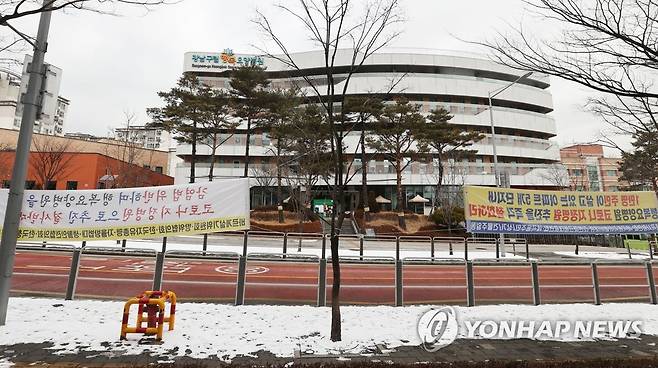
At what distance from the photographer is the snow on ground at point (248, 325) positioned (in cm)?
489

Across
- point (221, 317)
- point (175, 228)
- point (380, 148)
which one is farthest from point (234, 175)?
point (221, 317)

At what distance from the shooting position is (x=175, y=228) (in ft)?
30.8

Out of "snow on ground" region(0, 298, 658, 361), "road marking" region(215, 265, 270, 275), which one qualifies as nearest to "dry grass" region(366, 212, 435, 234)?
"road marking" region(215, 265, 270, 275)

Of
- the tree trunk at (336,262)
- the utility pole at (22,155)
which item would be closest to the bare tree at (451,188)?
the tree trunk at (336,262)

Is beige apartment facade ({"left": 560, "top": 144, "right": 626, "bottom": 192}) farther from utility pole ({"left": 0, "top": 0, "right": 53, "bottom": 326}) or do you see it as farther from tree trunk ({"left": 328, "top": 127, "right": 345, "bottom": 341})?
utility pole ({"left": 0, "top": 0, "right": 53, "bottom": 326})

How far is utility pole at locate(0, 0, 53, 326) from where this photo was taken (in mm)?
5613

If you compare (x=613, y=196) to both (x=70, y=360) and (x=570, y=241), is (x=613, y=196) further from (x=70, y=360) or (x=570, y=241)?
(x=570, y=241)

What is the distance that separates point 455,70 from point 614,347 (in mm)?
48072

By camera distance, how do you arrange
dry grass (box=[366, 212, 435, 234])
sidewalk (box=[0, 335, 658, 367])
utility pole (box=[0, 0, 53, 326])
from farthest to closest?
dry grass (box=[366, 212, 435, 234]) → utility pole (box=[0, 0, 53, 326]) → sidewalk (box=[0, 335, 658, 367])

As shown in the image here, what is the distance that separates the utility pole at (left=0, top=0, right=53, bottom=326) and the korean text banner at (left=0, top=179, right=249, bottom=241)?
3501 millimetres

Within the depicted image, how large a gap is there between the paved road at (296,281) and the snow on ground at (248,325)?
1.02 m

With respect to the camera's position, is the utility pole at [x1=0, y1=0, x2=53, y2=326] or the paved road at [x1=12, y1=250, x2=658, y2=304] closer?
the utility pole at [x1=0, y1=0, x2=53, y2=326]

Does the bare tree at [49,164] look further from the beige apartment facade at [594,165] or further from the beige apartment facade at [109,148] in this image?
the beige apartment facade at [594,165]

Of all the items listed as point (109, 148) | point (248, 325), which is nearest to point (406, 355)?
point (248, 325)
